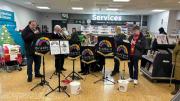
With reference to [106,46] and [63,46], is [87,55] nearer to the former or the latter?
[106,46]

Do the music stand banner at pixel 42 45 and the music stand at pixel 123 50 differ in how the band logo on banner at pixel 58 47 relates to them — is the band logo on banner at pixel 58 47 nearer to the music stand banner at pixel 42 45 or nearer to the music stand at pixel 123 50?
the music stand banner at pixel 42 45

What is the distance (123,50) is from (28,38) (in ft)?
8.30

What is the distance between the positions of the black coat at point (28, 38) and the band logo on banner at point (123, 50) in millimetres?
2306

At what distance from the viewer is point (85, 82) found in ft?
17.4

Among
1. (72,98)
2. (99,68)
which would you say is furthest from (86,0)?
(72,98)

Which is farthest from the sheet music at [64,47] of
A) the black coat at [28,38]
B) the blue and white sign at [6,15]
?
the blue and white sign at [6,15]

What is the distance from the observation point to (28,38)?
497cm

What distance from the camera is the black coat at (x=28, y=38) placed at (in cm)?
495

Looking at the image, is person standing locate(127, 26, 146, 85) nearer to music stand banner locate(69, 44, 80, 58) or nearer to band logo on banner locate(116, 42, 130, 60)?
band logo on banner locate(116, 42, 130, 60)

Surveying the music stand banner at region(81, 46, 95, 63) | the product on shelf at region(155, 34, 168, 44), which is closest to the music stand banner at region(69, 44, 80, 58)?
the music stand banner at region(81, 46, 95, 63)

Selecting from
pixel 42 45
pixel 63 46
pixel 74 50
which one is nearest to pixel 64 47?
pixel 63 46

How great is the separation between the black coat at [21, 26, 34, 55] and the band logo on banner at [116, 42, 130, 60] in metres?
2.31

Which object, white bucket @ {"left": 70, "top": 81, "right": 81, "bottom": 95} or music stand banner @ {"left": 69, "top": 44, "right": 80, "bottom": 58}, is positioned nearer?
white bucket @ {"left": 70, "top": 81, "right": 81, "bottom": 95}

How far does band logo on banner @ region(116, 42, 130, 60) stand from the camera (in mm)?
4949
